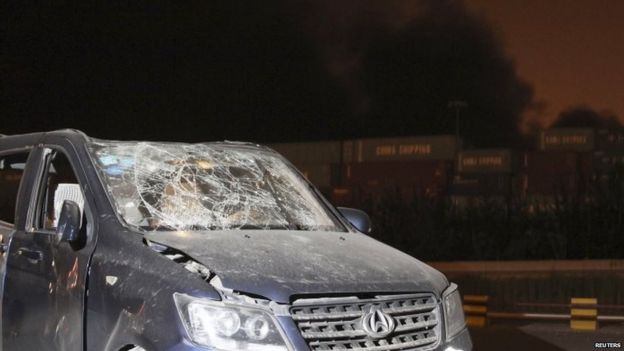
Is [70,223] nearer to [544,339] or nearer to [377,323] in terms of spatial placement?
[377,323]

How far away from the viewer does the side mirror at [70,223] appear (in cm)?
459

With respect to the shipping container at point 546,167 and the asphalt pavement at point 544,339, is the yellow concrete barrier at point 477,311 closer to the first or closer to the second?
the asphalt pavement at point 544,339

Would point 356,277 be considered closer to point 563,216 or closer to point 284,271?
point 284,271

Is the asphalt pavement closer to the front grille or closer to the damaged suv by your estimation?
the damaged suv

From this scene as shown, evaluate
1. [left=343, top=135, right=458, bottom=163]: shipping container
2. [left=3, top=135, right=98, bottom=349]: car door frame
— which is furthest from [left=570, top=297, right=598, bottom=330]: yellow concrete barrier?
[left=343, top=135, right=458, bottom=163]: shipping container

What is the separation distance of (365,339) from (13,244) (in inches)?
91.1

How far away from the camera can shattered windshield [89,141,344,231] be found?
492 cm

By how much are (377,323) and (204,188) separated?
1.64 meters

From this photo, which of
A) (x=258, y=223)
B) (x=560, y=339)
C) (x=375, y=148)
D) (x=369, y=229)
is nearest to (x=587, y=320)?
(x=560, y=339)

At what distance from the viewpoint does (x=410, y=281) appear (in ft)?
14.4

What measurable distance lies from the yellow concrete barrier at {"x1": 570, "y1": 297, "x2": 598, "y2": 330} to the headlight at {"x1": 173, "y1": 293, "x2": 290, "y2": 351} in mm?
11318

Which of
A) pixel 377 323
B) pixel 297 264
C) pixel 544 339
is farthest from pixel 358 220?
pixel 544 339

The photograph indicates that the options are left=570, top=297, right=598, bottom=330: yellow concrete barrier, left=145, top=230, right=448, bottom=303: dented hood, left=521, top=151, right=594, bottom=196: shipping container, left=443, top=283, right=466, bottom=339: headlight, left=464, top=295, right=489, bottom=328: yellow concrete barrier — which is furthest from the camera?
left=521, top=151, right=594, bottom=196: shipping container

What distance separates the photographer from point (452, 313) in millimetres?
4562
